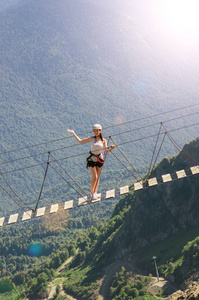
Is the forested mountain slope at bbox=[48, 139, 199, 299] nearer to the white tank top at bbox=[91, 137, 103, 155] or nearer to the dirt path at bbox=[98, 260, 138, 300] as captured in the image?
the dirt path at bbox=[98, 260, 138, 300]

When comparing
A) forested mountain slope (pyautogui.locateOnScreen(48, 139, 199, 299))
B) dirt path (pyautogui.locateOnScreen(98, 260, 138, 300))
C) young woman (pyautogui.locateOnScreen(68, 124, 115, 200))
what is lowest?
young woman (pyautogui.locateOnScreen(68, 124, 115, 200))

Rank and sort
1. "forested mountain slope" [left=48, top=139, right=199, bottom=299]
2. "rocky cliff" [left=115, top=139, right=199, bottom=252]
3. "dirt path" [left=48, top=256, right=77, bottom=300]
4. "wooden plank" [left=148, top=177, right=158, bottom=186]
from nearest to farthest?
"wooden plank" [left=148, top=177, right=158, bottom=186] < "forested mountain slope" [left=48, top=139, right=199, bottom=299] < "rocky cliff" [left=115, top=139, right=199, bottom=252] < "dirt path" [left=48, top=256, right=77, bottom=300]

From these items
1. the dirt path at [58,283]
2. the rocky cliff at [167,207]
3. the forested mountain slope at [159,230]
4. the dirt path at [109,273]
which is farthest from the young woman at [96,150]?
the dirt path at [58,283]

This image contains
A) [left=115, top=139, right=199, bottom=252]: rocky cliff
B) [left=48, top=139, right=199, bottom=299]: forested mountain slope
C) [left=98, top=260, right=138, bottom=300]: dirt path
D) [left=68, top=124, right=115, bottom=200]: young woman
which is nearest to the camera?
[left=68, top=124, right=115, bottom=200]: young woman

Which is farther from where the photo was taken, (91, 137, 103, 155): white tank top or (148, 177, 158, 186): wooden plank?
(148, 177, 158, 186): wooden plank

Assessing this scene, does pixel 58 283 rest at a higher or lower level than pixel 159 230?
higher

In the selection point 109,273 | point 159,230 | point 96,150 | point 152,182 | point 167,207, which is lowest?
point 96,150

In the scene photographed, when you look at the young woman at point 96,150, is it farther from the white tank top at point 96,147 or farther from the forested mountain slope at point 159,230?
the forested mountain slope at point 159,230

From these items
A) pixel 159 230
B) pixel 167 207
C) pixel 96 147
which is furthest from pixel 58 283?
pixel 96 147

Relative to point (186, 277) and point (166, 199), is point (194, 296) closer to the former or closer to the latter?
point (186, 277)

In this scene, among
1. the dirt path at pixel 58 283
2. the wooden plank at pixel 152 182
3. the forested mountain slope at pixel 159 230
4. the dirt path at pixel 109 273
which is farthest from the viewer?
the dirt path at pixel 58 283

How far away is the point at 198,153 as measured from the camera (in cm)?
6806

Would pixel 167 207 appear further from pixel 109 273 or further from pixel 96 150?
pixel 96 150

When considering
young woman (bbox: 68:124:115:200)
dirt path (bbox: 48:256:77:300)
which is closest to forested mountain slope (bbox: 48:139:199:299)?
dirt path (bbox: 48:256:77:300)
